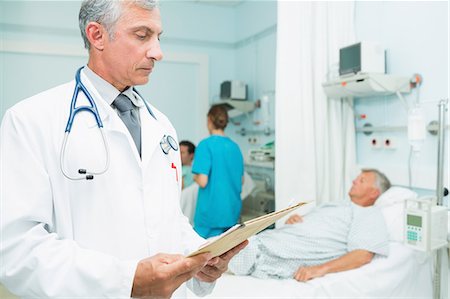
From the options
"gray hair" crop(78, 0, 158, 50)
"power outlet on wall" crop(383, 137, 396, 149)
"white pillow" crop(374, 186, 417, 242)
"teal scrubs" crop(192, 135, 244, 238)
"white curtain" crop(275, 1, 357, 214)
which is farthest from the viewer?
"teal scrubs" crop(192, 135, 244, 238)

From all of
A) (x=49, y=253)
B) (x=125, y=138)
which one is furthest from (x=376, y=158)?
(x=49, y=253)

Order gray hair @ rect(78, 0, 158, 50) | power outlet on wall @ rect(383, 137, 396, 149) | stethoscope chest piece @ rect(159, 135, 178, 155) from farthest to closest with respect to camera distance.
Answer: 1. power outlet on wall @ rect(383, 137, 396, 149)
2. stethoscope chest piece @ rect(159, 135, 178, 155)
3. gray hair @ rect(78, 0, 158, 50)

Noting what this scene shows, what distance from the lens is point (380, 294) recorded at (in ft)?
6.23

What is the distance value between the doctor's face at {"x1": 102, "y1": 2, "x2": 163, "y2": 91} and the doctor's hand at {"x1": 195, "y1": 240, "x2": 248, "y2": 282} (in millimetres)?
527

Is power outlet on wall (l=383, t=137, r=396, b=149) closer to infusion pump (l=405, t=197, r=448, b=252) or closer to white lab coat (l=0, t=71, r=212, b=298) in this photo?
infusion pump (l=405, t=197, r=448, b=252)

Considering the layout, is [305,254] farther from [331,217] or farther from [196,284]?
[196,284]

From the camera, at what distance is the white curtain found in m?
2.62

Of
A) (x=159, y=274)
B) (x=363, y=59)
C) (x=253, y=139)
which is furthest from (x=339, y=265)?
(x=253, y=139)

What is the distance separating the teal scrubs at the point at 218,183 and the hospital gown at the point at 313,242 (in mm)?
751

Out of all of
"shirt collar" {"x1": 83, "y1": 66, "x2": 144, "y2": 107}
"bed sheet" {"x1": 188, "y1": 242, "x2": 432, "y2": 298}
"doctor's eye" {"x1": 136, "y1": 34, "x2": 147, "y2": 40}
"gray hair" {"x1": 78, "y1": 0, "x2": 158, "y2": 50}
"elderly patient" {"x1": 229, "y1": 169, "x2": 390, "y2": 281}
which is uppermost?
"gray hair" {"x1": 78, "y1": 0, "x2": 158, "y2": 50}

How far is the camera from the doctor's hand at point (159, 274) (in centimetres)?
85

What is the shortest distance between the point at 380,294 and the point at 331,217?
503 millimetres

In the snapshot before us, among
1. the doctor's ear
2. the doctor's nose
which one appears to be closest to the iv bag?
the doctor's nose

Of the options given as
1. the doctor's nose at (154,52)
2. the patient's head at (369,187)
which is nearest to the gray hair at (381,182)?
the patient's head at (369,187)
